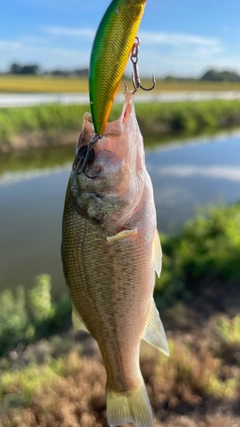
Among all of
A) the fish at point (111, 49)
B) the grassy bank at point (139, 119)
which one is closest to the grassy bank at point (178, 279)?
the fish at point (111, 49)

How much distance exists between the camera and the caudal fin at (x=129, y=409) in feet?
5.86

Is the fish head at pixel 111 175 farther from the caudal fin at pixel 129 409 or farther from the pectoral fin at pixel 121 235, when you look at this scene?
the caudal fin at pixel 129 409

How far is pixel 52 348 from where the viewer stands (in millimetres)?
4289

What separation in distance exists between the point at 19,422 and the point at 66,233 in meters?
1.92

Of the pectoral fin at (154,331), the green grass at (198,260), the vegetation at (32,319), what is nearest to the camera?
the pectoral fin at (154,331)

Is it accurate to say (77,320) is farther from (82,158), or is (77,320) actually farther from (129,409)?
(82,158)

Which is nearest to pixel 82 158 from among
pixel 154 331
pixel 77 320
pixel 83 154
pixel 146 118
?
pixel 83 154

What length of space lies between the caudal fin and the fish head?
2.73 feet

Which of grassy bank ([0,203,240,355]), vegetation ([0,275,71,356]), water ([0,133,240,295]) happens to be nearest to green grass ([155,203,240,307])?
grassy bank ([0,203,240,355])

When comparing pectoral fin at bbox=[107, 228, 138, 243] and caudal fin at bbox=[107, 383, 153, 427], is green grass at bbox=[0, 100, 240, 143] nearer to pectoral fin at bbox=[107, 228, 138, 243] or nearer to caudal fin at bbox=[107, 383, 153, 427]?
caudal fin at bbox=[107, 383, 153, 427]

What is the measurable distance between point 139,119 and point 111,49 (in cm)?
2337

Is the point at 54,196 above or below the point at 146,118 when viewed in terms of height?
below

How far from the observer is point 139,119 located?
23.9 m

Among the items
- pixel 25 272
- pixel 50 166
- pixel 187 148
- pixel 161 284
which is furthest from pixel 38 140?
pixel 161 284
